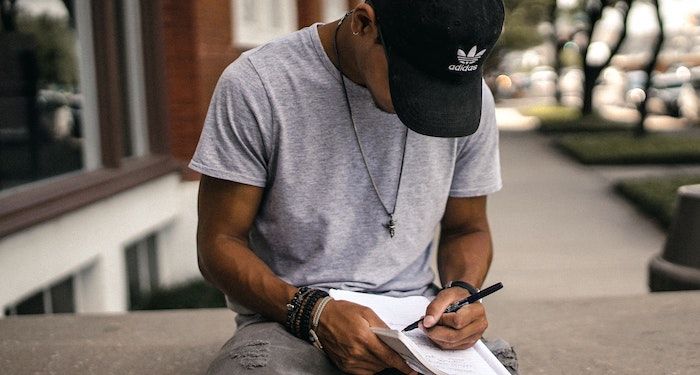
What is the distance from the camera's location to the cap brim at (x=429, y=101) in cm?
230

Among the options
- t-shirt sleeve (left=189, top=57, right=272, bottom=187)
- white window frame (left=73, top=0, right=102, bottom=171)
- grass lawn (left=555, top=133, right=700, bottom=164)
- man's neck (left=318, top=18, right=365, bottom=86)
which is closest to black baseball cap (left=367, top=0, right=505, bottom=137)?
man's neck (left=318, top=18, right=365, bottom=86)

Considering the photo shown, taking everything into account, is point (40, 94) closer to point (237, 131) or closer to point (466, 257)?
point (237, 131)

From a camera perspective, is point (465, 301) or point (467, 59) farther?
point (465, 301)

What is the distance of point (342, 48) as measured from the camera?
8.39ft

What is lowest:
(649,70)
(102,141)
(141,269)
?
(141,269)

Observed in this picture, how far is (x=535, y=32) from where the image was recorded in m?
48.7

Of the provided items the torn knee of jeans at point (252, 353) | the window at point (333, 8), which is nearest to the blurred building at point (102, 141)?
the torn knee of jeans at point (252, 353)

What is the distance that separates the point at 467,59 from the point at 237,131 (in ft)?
2.20

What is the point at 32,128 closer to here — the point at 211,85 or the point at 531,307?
the point at 211,85

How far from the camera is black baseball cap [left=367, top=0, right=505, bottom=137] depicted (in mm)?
2225

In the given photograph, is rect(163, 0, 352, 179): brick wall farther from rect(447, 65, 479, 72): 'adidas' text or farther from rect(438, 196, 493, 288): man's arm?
rect(447, 65, 479, 72): 'adidas' text

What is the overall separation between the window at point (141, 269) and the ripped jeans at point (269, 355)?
173 inches

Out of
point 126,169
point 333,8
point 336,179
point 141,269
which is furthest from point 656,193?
point 336,179

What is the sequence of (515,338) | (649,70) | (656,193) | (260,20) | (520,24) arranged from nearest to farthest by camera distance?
(515,338) < (260,20) < (656,193) < (649,70) < (520,24)
